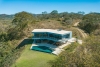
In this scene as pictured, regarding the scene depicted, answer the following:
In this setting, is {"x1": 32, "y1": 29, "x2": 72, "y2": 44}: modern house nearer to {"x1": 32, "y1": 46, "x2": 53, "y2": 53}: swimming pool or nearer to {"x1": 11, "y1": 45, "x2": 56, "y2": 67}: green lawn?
{"x1": 32, "y1": 46, "x2": 53, "y2": 53}: swimming pool

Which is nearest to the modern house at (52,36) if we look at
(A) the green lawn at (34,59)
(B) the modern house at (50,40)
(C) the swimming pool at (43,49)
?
(B) the modern house at (50,40)

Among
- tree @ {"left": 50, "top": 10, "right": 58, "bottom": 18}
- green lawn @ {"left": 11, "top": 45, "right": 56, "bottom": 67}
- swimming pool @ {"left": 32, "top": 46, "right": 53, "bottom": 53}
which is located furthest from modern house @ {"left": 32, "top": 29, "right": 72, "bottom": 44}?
tree @ {"left": 50, "top": 10, "right": 58, "bottom": 18}

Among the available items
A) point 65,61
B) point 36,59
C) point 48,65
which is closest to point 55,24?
point 36,59

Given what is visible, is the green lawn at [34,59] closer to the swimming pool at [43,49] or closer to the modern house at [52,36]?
the swimming pool at [43,49]

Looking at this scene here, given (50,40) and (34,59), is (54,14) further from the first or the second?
(34,59)

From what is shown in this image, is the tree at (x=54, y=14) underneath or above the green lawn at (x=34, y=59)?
above

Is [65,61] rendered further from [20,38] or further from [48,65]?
[20,38]

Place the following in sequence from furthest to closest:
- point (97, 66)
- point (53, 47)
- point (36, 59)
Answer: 1. point (53, 47)
2. point (36, 59)
3. point (97, 66)

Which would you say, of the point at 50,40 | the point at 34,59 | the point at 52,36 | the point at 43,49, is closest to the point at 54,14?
the point at 52,36

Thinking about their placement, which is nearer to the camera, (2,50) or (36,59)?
(36,59)
